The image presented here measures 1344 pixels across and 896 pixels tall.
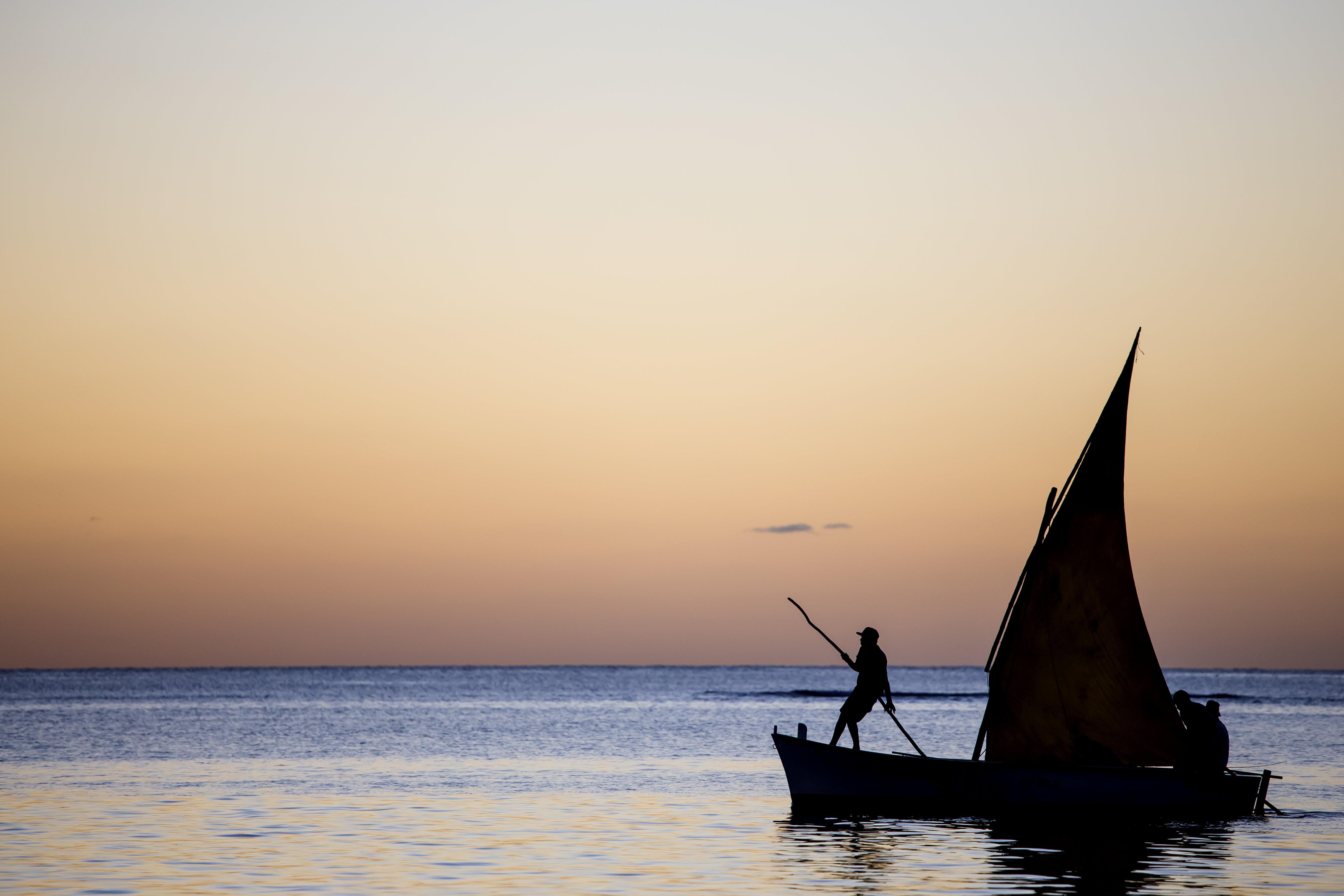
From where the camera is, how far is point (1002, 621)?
25219 millimetres

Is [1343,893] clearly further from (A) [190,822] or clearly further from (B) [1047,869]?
(A) [190,822]

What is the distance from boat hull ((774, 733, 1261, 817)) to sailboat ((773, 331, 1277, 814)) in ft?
0.07

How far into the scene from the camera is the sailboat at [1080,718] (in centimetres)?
2403

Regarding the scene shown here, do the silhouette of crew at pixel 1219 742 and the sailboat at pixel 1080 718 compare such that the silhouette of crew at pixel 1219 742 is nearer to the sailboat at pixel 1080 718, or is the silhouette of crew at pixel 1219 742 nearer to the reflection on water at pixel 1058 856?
the sailboat at pixel 1080 718

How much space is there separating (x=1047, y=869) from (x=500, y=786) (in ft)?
47.5

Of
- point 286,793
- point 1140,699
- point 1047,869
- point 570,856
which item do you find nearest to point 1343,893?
point 1047,869

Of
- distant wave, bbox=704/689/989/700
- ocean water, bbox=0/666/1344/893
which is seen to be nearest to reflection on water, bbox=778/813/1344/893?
ocean water, bbox=0/666/1344/893

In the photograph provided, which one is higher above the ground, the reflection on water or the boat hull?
the boat hull

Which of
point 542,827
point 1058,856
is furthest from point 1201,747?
point 542,827

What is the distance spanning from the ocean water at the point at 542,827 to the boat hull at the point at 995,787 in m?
0.38

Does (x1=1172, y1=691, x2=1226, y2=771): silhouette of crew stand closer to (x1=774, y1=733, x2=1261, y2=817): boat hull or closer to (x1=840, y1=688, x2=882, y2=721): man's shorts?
(x1=774, y1=733, x2=1261, y2=817): boat hull

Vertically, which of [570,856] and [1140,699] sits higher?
[1140,699]

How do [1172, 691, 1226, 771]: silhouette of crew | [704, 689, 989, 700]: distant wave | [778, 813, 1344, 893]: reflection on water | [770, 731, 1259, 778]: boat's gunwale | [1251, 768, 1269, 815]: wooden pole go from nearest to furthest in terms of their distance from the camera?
1. [778, 813, 1344, 893]: reflection on water
2. [770, 731, 1259, 778]: boat's gunwale
3. [1172, 691, 1226, 771]: silhouette of crew
4. [1251, 768, 1269, 815]: wooden pole
5. [704, 689, 989, 700]: distant wave

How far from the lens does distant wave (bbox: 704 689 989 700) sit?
119062mm
